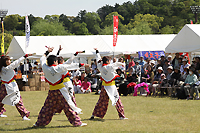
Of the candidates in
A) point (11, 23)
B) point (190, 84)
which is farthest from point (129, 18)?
point (190, 84)

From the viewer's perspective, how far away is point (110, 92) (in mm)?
8602

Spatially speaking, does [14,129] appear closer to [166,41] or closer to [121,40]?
[121,40]

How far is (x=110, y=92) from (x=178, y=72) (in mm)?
6134

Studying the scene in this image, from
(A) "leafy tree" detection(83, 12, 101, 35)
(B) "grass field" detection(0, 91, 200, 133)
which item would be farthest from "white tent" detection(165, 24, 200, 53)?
(A) "leafy tree" detection(83, 12, 101, 35)

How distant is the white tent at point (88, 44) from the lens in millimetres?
24031

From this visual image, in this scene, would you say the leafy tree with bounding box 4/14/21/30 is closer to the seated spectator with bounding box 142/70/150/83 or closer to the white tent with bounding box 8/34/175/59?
the white tent with bounding box 8/34/175/59

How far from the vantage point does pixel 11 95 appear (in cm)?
881

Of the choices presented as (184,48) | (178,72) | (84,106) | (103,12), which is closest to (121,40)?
(184,48)

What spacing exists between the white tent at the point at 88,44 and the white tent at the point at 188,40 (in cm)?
858

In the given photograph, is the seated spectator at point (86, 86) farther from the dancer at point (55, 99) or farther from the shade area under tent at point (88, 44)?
the dancer at point (55, 99)

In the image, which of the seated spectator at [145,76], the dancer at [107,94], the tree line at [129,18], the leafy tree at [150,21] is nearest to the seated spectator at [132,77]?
the seated spectator at [145,76]

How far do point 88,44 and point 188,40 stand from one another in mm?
11355

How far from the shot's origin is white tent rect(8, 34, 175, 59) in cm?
2403

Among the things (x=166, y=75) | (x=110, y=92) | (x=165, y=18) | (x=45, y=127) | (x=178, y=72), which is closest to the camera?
(x=45, y=127)
